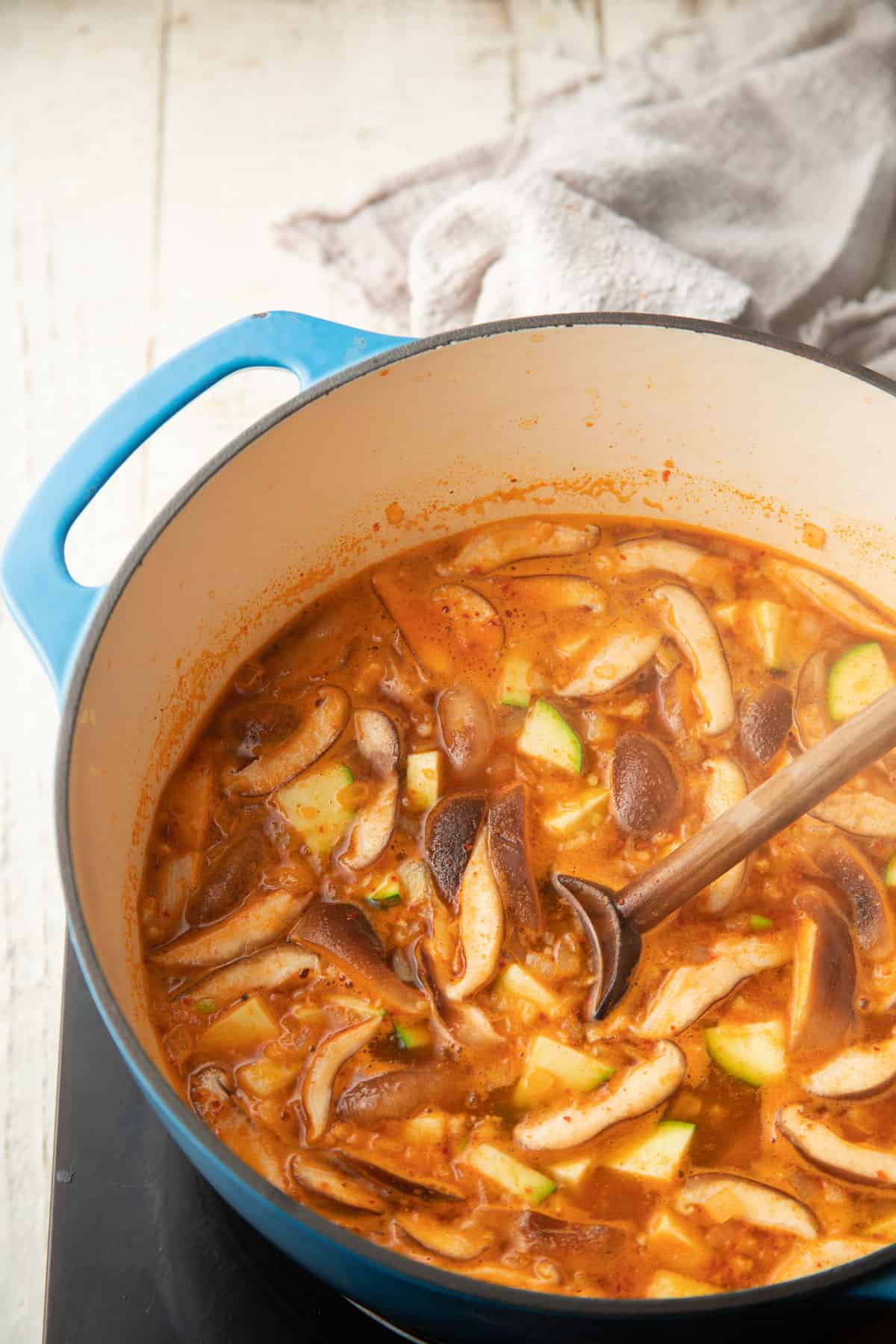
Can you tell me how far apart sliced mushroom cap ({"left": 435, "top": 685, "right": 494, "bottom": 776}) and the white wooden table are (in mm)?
765

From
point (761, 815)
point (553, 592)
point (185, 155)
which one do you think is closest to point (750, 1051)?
point (761, 815)

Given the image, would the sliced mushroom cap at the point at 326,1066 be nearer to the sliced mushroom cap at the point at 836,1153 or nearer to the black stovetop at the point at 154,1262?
the black stovetop at the point at 154,1262

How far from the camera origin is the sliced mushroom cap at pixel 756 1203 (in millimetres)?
1496

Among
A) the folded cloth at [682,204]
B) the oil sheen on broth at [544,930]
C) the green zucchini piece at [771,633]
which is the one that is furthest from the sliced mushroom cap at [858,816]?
the folded cloth at [682,204]

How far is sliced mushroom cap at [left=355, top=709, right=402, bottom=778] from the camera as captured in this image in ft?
5.99

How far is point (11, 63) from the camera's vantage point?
2.76 meters

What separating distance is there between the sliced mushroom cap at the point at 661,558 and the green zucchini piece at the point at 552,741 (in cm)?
31

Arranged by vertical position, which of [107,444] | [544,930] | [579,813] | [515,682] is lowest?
[544,930]

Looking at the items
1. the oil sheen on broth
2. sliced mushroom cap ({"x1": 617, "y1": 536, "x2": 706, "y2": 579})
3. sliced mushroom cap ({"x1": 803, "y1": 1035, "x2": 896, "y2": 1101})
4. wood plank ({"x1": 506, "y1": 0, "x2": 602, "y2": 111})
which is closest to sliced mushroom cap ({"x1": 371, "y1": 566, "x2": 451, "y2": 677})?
the oil sheen on broth

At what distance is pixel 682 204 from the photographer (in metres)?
2.43

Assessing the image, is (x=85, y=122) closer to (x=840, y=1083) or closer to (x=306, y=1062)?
(x=306, y=1062)

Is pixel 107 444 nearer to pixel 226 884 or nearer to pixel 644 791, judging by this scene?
pixel 226 884

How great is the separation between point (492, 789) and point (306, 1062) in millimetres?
445

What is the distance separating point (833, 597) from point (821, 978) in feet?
2.11
